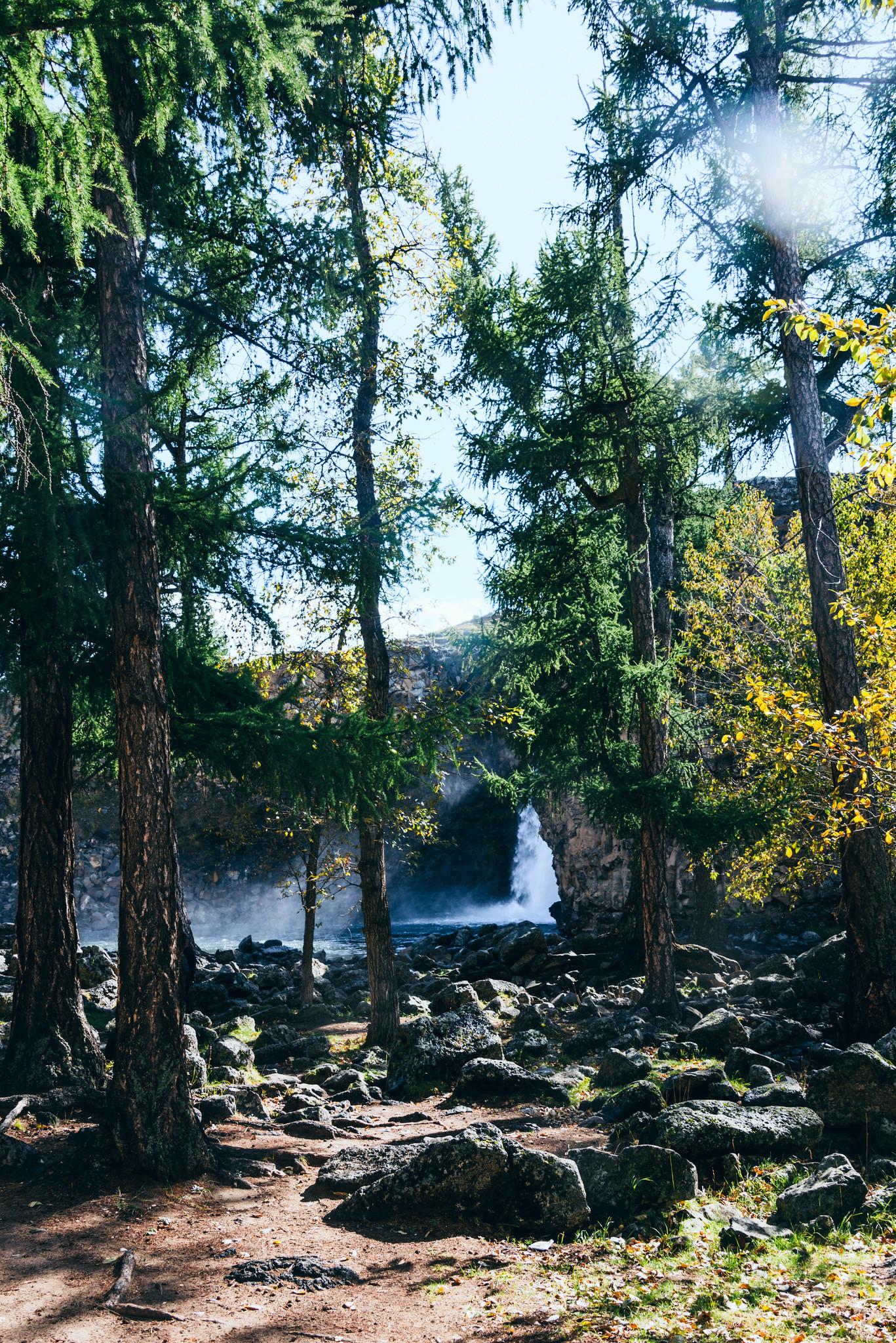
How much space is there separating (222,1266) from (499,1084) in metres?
5.15

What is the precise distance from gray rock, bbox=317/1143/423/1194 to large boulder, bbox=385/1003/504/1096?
3.21 m

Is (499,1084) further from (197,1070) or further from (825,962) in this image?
(825,962)

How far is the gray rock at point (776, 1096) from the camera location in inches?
328

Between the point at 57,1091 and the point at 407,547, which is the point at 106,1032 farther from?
the point at 407,547

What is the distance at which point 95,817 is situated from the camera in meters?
44.2

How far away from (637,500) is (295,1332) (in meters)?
12.6

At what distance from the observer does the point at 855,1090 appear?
7871 millimetres

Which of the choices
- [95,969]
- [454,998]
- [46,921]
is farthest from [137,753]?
[95,969]

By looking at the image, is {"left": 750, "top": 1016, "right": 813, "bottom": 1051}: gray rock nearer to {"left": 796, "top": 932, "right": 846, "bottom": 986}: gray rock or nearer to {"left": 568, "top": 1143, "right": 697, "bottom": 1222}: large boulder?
{"left": 796, "top": 932, "right": 846, "bottom": 986}: gray rock

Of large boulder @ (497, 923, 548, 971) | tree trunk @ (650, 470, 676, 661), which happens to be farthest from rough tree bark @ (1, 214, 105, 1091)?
large boulder @ (497, 923, 548, 971)

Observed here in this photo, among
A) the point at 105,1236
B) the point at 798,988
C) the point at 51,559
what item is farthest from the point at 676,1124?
the point at 798,988

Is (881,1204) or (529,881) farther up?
(881,1204)

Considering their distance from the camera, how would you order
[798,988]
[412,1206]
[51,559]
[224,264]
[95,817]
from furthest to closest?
1. [95,817]
2. [798,988]
3. [224,264]
4. [51,559]
5. [412,1206]

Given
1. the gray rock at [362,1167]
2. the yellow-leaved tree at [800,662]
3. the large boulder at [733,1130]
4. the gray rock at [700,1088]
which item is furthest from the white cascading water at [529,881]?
the gray rock at [362,1167]
